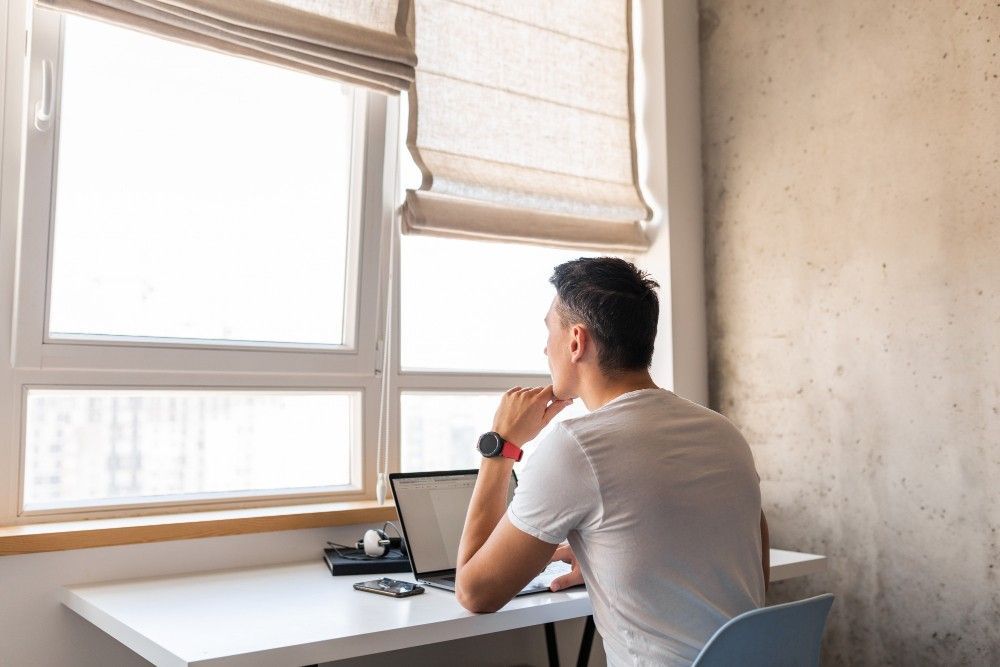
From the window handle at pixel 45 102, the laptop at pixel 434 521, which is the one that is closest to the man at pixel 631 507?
the laptop at pixel 434 521

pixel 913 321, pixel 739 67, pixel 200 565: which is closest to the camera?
pixel 200 565

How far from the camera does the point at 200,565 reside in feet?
7.41

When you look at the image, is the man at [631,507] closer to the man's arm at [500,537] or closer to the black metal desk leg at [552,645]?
the man's arm at [500,537]

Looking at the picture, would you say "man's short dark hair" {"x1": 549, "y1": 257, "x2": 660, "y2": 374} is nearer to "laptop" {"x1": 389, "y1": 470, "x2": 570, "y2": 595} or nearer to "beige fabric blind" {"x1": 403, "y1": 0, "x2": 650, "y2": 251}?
"laptop" {"x1": 389, "y1": 470, "x2": 570, "y2": 595}

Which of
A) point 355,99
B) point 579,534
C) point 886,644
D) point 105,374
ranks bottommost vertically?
point 886,644

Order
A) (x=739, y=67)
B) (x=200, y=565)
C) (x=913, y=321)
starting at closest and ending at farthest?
(x=200, y=565), (x=913, y=321), (x=739, y=67)

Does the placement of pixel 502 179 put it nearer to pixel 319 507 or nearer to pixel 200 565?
pixel 319 507

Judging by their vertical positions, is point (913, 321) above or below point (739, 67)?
below

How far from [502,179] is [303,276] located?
2.33 feet

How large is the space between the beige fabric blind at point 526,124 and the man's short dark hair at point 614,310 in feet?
3.68

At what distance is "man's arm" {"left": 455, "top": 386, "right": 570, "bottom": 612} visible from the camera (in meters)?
1.54

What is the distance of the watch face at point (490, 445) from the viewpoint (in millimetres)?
1800

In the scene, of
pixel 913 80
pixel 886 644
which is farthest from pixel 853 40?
pixel 886 644

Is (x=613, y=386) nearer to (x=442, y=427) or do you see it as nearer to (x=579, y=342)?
(x=579, y=342)
